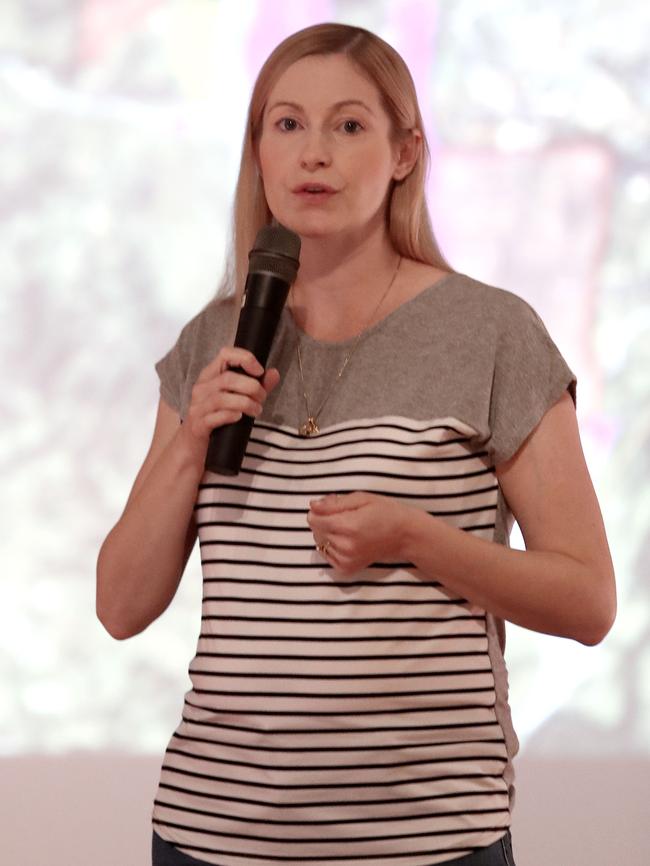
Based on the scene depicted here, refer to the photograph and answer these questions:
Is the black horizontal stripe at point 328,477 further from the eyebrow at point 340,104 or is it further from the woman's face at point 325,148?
the eyebrow at point 340,104

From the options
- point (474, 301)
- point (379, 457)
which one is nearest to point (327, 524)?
point (379, 457)

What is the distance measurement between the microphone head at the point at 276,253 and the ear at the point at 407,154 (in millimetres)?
228

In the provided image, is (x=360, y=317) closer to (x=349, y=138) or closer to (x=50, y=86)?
(x=349, y=138)

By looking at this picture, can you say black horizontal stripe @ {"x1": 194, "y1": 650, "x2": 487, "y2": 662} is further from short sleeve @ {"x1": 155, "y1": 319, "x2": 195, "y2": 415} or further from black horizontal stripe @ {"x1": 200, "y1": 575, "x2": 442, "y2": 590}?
short sleeve @ {"x1": 155, "y1": 319, "x2": 195, "y2": 415}

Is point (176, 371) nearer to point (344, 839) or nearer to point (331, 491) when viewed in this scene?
point (331, 491)

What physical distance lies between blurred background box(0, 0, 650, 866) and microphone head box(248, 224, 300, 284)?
1.35 metres

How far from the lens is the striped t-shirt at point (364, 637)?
1.38 m

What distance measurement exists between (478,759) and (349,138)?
711mm

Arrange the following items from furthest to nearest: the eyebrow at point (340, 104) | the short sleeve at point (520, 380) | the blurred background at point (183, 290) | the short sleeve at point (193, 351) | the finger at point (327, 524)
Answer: the blurred background at point (183, 290)
the short sleeve at point (193, 351)
the eyebrow at point (340, 104)
the short sleeve at point (520, 380)
the finger at point (327, 524)

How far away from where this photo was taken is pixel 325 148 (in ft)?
4.99

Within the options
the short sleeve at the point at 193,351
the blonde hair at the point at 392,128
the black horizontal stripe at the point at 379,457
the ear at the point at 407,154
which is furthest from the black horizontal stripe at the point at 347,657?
the ear at the point at 407,154

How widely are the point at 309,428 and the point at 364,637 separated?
0.83ft

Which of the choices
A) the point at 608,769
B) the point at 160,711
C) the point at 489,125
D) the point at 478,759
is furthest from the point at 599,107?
the point at 478,759

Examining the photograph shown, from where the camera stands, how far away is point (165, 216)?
280 cm
